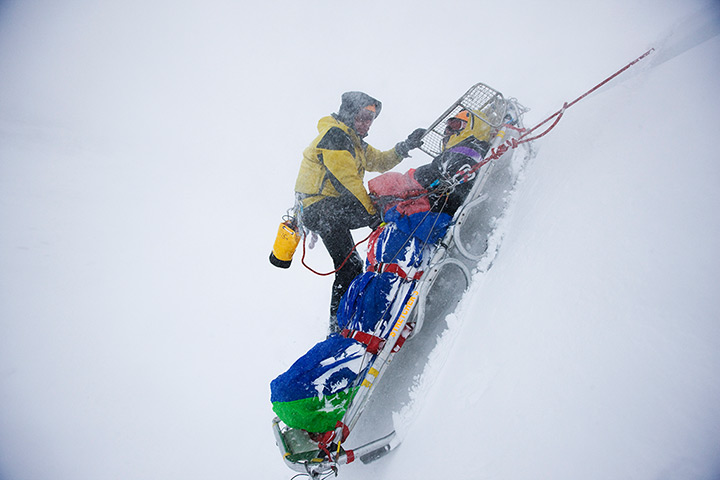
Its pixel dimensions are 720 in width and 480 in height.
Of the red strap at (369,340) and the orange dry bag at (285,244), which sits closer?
the red strap at (369,340)

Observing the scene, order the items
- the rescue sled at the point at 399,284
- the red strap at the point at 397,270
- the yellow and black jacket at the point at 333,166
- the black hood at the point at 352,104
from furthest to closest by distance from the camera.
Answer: the black hood at the point at 352,104
the yellow and black jacket at the point at 333,166
the red strap at the point at 397,270
the rescue sled at the point at 399,284

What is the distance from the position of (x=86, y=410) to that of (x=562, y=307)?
18.4ft

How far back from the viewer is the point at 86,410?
4.07 m

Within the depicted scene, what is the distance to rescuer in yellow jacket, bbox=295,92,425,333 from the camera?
6.91 feet

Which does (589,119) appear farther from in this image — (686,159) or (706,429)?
(706,429)

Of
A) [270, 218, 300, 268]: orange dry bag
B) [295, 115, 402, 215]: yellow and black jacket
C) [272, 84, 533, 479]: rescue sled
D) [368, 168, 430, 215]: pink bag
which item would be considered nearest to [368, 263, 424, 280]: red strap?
[272, 84, 533, 479]: rescue sled

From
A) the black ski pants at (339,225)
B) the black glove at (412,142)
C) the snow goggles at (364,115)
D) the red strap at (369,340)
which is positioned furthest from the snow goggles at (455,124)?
the red strap at (369,340)

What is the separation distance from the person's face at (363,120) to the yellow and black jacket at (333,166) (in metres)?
0.08

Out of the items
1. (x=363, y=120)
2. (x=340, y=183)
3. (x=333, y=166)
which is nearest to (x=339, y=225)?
(x=340, y=183)

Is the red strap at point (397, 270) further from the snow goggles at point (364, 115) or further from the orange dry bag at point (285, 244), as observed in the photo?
the snow goggles at point (364, 115)

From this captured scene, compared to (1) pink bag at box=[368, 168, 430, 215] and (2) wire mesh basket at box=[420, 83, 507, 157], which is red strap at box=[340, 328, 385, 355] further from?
(2) wire mesh basket at box=[420, 83, 507, 157]

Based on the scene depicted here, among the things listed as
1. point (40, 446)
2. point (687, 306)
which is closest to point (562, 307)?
point (687, 306)

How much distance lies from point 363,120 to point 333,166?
518mm

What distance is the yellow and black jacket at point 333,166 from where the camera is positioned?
2.10 m
